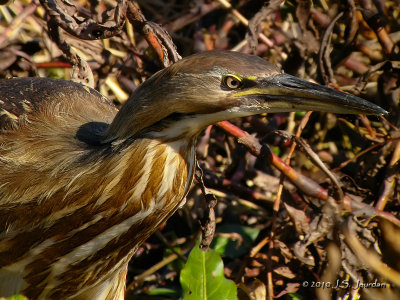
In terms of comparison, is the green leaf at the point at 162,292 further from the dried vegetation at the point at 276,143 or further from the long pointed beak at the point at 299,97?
A: the long pointed beak at the point at 299,97

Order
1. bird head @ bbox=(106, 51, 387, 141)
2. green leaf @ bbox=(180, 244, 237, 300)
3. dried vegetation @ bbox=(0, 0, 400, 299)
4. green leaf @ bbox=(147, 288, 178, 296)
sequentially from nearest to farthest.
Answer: bird head @ bbox=(106, 51, 387, 141) → green leaf @ bbox=(180, 244, 237, 300) → dried vegetation @ bbox=(0, 0, 400, 299) → green leaf @ bbox=(147, 288, 178, 296)

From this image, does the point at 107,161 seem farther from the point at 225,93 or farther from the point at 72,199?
the point at 225,93

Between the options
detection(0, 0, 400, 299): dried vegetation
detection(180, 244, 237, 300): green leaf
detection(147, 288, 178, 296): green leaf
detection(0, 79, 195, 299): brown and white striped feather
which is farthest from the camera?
detection(147, 288, 178, 296): green leaf

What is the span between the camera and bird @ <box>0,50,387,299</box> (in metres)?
1.71

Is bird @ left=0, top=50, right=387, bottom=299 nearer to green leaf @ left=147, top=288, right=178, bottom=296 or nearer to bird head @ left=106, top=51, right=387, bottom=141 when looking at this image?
bird head @ left=106, top=51, right=387, bottom=141

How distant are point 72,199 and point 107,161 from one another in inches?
6.6

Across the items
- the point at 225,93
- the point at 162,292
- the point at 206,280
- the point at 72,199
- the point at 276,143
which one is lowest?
the point at 162,292

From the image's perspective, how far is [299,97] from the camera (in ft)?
5.71

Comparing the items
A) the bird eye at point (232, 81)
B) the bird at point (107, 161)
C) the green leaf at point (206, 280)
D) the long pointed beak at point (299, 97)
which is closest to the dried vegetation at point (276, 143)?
the green leaf at point (206, 280)

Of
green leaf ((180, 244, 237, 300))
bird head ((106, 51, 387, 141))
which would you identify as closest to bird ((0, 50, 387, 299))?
bird head ((106, 51, 387, 141))

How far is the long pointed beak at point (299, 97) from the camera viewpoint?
1.72 m

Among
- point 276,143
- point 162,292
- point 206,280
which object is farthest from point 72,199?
point 276,143

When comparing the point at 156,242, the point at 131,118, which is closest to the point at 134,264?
the point at 156,242

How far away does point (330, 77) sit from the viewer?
2746mm
